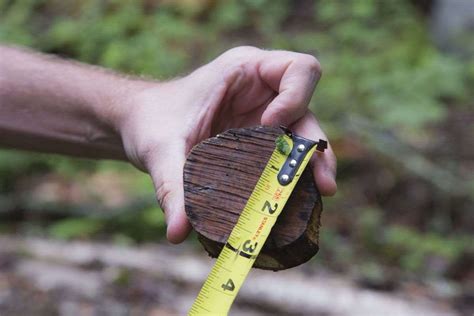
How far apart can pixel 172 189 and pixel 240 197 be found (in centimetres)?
17

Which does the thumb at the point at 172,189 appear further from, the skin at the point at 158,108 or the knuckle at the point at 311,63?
the knuckle at the point at 311,63

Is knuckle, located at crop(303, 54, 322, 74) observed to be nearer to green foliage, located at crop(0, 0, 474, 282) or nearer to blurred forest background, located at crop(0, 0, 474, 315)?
blurred forest background, located at crop(0, 0, 474, 315)

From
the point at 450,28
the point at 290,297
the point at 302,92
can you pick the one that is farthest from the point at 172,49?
the point at 302,92

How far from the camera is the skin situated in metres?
1.80

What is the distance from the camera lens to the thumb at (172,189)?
1664 millimetres

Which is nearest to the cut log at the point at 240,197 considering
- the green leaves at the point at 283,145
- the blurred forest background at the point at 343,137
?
the green leaves at the point at 283,145

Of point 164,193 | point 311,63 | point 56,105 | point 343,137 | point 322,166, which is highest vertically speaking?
point 311,63

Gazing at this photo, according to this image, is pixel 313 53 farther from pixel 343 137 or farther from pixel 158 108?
pixel 158 108

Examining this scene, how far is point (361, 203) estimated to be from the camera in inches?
216

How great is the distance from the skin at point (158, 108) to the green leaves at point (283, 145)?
75 millimetres

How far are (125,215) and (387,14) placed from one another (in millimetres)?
4602

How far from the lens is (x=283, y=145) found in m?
1.72

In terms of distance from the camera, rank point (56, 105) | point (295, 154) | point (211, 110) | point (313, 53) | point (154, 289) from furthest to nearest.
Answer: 1. point (313, 53)
2. point (154, 289)
3. point (56, 105)
4. point (211, 110)
5. point (295, 154)

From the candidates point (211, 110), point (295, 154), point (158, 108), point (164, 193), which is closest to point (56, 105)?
point (158, 108)
